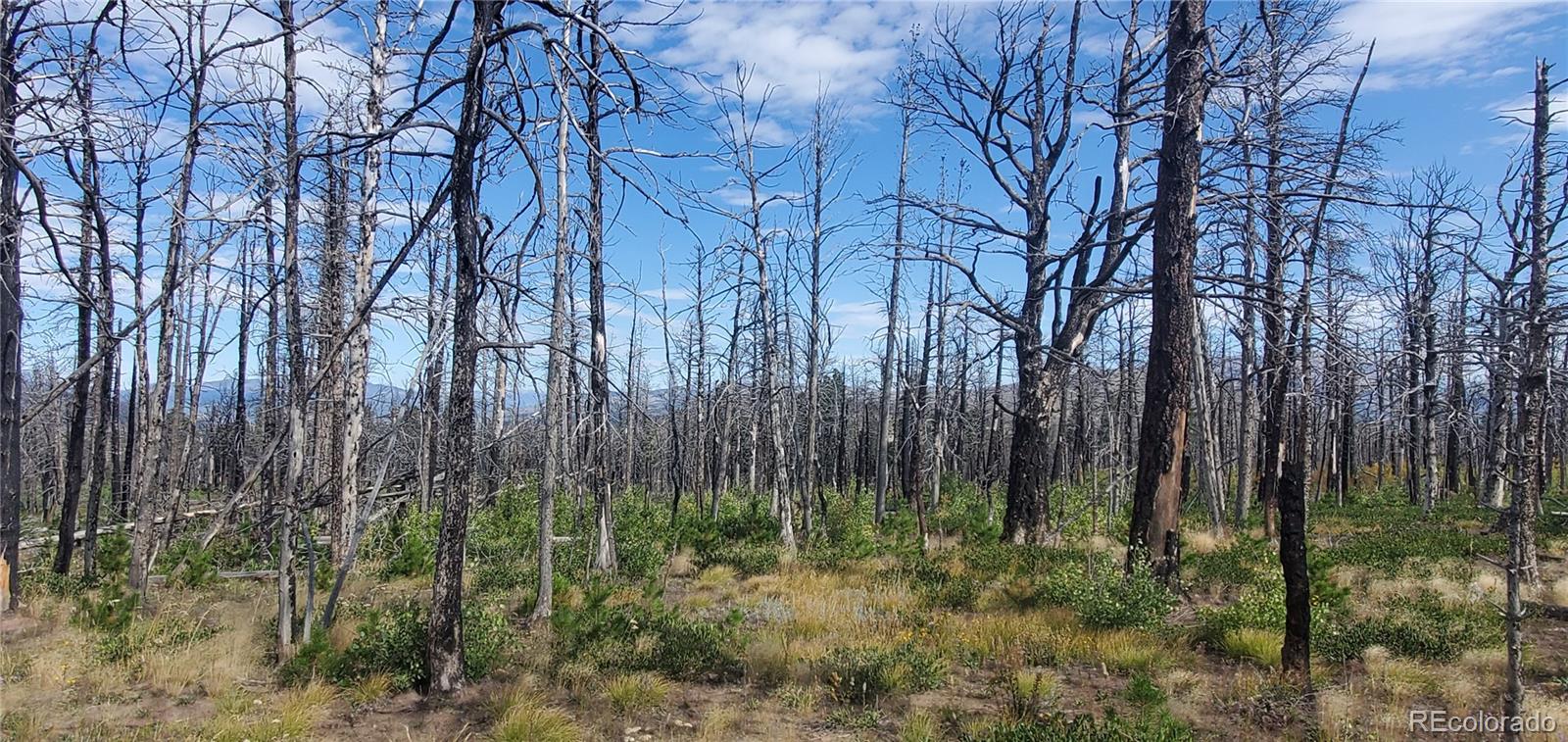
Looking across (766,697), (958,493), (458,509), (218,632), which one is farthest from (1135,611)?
(958,493)

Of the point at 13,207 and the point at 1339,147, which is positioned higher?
the point at 1339,147

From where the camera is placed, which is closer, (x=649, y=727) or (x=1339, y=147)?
(x=649, y=727)

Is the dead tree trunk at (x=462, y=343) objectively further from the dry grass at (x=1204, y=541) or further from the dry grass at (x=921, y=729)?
the dry grass at (x=1204, y=541)

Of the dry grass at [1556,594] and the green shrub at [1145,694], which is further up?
the green shrub at [1145,694]

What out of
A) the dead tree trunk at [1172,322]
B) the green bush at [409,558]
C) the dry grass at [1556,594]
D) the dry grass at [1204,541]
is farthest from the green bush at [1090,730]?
the green bush at [409,558]

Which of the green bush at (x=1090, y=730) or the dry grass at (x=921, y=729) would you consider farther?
the dry grass at (x=921, y=729)

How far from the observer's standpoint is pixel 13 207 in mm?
5887

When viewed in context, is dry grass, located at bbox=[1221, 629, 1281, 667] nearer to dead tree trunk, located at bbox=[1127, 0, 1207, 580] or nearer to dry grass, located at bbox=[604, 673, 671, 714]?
dead tree trunk, located at bbox=[1127, 0, 1207, 580]

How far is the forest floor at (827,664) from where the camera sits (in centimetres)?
514

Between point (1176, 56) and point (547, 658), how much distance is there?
27.5 feet

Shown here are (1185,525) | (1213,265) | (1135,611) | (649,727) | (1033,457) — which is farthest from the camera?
(1185,525)

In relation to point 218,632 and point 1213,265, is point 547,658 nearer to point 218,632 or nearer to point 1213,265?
point 218,632

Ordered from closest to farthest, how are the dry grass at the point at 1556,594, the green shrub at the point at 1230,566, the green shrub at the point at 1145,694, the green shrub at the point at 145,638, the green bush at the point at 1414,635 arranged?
the green shrub at the point at 1145,694 < the green bush at the point at 1414,635 < the green shrub at the point at 145,638 < the dry grass at the point at 1556,594 < the green shrub at the point at 1230,566

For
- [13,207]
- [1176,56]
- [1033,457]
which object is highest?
[1176,56]
